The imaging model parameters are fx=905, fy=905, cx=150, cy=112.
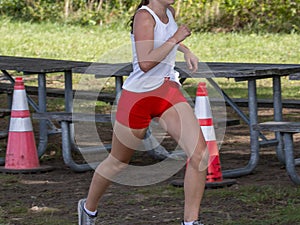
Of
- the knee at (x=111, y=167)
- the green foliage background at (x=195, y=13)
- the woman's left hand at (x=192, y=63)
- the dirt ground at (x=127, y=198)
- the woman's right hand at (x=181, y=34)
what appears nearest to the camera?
the woman's right hand at (x=181, y=34)

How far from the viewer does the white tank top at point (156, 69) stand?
4.82 metres

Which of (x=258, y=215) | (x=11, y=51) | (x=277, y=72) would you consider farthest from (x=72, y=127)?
(x=11, y=51)

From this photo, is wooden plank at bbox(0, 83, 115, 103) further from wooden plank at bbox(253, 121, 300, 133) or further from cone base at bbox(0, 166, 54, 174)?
wooden plank at bbox(253, 121, 300, 133)

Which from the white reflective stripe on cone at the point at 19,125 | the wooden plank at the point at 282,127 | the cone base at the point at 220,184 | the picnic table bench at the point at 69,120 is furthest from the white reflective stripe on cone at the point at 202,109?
the white reflective stripe on cone at the point at 19,125

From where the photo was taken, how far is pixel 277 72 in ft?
22.7

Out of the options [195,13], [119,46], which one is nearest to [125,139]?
[119,46]

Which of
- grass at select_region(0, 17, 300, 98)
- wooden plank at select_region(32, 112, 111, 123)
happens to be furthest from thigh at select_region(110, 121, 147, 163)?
grass at select_region(0, 17, 300, 98)

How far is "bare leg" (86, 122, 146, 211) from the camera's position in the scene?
4.95m

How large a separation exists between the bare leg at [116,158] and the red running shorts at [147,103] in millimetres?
53

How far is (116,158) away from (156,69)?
56cm

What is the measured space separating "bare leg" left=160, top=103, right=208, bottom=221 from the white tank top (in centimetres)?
18

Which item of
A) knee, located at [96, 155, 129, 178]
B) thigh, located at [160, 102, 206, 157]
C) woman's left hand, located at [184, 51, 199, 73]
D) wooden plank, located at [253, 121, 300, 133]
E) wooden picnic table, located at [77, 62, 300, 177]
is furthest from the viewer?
Answer: wooden picnic table, located at [77, 62, 300, 177]

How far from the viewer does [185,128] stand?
15.8ft

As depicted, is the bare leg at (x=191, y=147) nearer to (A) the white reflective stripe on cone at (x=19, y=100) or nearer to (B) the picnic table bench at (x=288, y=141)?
(B) the picnic table bench at (x=288, y=141)
